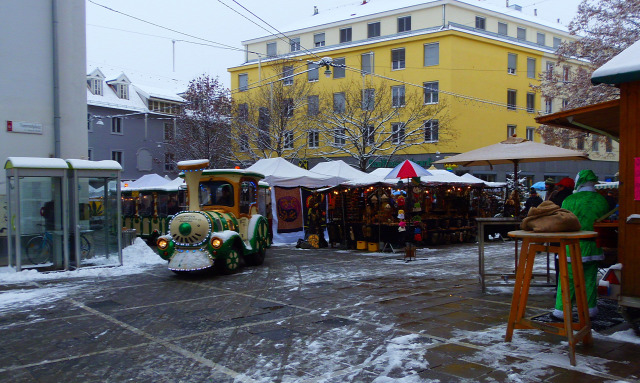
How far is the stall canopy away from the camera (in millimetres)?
18422

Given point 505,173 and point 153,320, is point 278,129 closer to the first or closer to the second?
point 505,173

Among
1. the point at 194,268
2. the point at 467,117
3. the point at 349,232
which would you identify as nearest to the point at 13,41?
the point at 194,268

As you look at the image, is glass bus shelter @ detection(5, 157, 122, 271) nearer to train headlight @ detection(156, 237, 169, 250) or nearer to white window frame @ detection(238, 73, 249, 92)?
train headlight @ detection(156, 237, 169, 250)

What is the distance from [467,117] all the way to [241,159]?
46.8 ft

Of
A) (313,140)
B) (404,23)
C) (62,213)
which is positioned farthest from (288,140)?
(62,213)

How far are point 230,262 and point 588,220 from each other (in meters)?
7.62

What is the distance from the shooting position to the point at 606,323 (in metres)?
6.69

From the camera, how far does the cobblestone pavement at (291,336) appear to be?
17.2 feet

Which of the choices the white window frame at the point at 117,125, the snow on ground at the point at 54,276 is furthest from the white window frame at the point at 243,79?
the snow on ground at the point at 54,276

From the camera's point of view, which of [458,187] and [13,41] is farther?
[458,187]

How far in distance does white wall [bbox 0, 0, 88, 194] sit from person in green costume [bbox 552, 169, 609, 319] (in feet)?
39.8

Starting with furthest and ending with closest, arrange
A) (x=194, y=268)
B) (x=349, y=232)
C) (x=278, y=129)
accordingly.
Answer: (x=278, y=129) → (x=349, y=232) → (x=194, y=268)

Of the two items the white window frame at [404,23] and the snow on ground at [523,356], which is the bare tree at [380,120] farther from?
the snow on ground at [523,356]

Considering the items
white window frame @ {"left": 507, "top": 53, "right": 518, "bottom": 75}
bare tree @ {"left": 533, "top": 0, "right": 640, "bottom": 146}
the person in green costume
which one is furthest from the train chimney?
white window frame @ {"left": 507, "top": 53, "right": 518, "bottom": 75}
